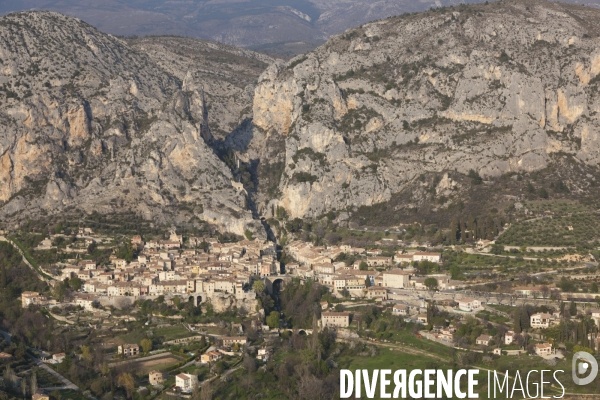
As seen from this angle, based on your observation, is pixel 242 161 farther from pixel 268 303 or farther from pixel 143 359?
pixel 143 359

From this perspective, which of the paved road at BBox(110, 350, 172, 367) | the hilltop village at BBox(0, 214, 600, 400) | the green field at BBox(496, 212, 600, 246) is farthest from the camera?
the green field at BBox(496, 212, 600, 246)

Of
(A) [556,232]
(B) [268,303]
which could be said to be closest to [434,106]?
(A) [556,232]

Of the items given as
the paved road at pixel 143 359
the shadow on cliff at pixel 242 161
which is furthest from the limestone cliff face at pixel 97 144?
the paved road at pixel 143 359

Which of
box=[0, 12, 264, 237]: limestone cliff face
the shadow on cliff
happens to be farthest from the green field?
box=[0, 12, 264, 237]: limestone cliff face

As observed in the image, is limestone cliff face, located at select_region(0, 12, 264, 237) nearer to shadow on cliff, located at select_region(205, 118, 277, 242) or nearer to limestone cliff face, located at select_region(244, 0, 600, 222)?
shadow on cliff, located at select_region(205, 118, 277, 242)

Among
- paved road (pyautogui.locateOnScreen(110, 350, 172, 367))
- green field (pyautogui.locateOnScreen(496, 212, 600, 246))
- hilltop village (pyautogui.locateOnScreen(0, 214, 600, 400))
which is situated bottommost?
paved road (pyautogui.locateOnScreen(110, 350, 172, 367))

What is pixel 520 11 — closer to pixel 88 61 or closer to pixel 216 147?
pixel 216 147

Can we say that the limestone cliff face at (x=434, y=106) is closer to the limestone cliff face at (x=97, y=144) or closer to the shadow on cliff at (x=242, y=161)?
the shadow on cliff at (x=242, y=161)

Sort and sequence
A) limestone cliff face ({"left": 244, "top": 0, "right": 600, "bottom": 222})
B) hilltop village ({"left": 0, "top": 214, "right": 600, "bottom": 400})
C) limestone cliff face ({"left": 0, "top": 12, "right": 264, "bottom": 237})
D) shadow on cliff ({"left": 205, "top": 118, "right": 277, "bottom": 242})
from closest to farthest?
hilltop village ({"left": 0, "top": 214, "right": 600, "bottom": 400}), limestone cliff face ({"left": 244, "top": 0, "right": 600, "bottom": 222}), limestone cliff face ({"left": 0, "top": 12, "right": 264, "bottom": 237}), shadow on cliff ({"left": 205, "top": 118, "right": 277, "bottom": 242})
